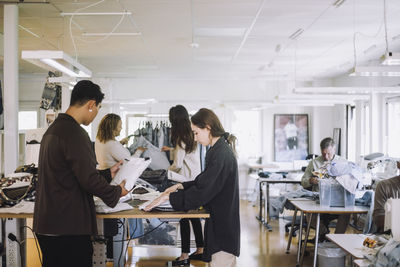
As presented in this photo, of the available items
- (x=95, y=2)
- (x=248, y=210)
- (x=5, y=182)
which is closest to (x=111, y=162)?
(x=5, y=182)

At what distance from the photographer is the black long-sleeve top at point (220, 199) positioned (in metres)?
2.51

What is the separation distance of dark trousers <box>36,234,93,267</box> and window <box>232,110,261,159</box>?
8.07 m

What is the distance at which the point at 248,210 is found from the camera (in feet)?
27.1

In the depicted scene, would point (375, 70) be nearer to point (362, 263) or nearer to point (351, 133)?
point (362, 263)

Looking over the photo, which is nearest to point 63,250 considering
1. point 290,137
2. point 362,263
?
point 362,263

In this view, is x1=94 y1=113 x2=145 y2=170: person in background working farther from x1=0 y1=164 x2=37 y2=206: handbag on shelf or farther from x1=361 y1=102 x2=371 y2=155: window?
x1=361 y1=102 x2=371 y2=155: window

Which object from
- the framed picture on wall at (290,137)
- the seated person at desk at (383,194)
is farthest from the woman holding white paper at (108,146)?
the framed picture on wall at (290,137)

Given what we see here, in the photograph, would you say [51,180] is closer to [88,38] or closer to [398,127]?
[88,38]

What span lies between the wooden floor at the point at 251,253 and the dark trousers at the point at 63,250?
8.01ft

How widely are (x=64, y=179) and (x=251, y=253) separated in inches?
136

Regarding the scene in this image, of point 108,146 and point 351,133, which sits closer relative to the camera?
point 108,146

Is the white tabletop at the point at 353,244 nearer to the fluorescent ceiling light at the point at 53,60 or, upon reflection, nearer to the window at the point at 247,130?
the fluorescent ceiling light at the point at 53,60

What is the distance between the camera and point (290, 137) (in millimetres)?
10141

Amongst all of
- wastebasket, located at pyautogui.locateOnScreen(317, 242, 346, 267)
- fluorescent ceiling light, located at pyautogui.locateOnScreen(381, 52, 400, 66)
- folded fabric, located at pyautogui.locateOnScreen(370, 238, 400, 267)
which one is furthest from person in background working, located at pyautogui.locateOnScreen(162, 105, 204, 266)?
folded fabric, located at pyautogui.locateOnScreen(370, 238, 400, 267)
